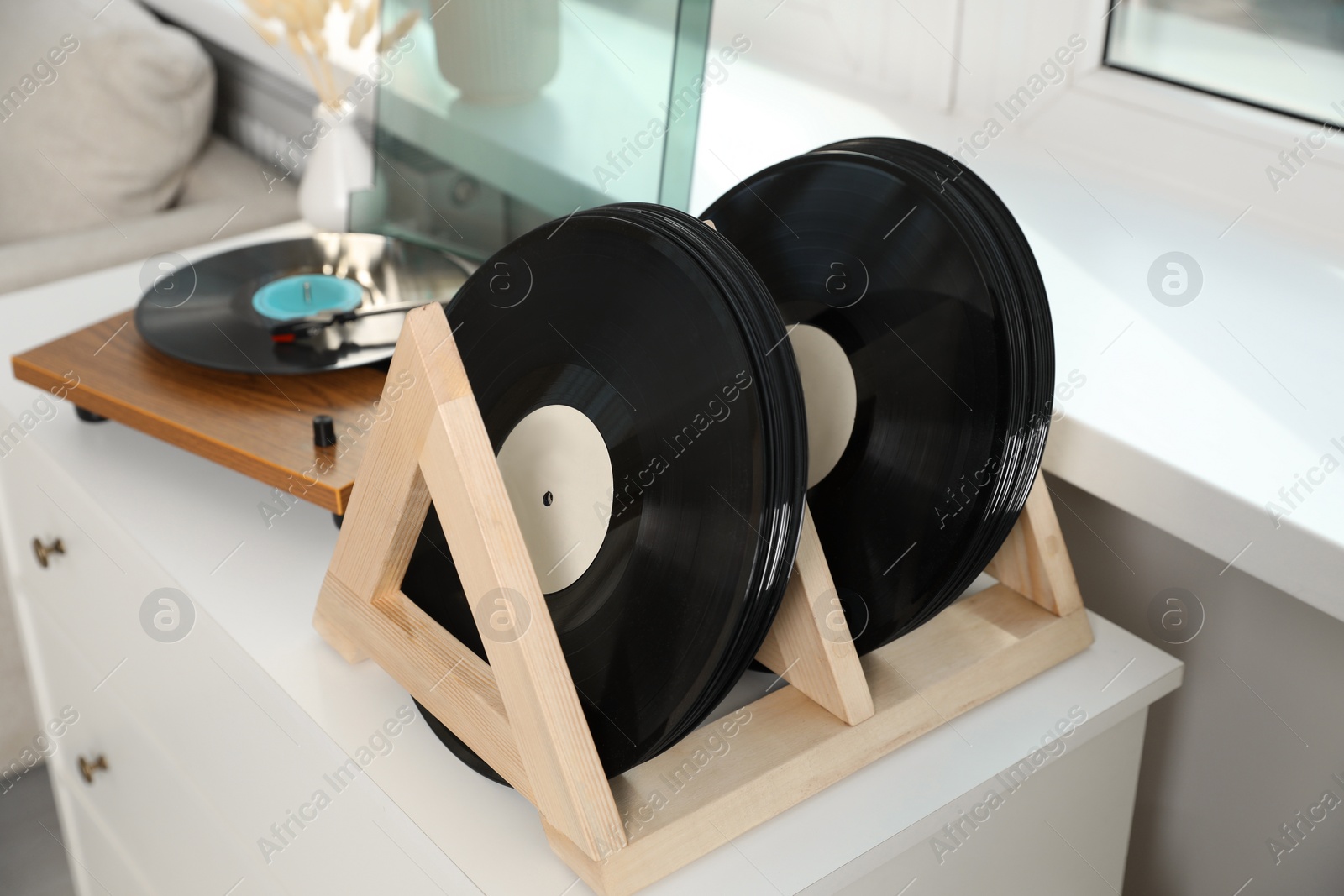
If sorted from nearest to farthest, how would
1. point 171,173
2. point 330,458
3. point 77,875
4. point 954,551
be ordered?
point 954,551
point 330,458
point 77,875
point 171,173

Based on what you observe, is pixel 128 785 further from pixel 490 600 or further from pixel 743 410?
pixel 743 410

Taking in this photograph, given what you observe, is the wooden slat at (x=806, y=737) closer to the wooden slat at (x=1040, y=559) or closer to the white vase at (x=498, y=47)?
the wooden slat at (x=1040, y=559)

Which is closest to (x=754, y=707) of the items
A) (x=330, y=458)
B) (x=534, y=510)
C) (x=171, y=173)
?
(x=534, y=510)

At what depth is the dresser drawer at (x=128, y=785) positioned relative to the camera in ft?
3.01

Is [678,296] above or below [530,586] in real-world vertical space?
above

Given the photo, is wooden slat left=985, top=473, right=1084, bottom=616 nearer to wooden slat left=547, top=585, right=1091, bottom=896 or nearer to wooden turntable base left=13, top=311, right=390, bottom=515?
wooden slat left=547, top=585, right=1091, bottom=896

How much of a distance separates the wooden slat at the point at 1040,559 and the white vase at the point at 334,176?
0.98 m

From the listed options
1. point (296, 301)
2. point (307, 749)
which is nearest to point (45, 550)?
point (296, 301)

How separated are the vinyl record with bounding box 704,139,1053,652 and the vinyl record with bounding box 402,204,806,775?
0.13 m

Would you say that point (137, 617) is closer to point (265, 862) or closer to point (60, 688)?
point (265, 862)

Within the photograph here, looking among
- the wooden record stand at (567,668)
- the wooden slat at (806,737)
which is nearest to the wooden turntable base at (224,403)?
the wooden record stand at (567,668)

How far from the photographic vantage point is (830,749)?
63 cm

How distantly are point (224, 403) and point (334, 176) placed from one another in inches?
23.8

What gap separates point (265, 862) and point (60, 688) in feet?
1.70
